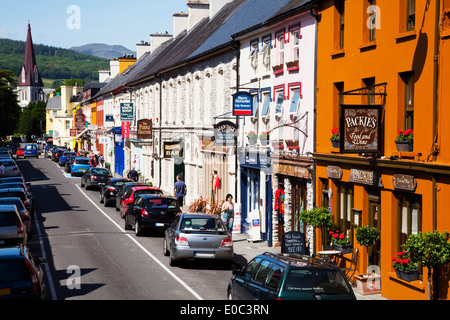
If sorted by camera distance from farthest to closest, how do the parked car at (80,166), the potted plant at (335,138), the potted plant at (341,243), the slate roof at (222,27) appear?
the parked car at (80,166)
the slate roof at (222,27)
the potted plant at (335,138)
the potted plant at (341,243)

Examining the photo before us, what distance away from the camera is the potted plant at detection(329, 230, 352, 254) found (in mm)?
19047

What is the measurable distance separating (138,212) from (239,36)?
8659 millimetres

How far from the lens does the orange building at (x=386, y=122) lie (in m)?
14.7

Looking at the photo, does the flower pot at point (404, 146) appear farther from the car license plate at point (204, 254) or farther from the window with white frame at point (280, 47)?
the window with white frame at point (280, 47)

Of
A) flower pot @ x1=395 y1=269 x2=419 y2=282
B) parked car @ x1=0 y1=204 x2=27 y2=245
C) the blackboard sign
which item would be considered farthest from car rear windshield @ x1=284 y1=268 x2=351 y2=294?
parked car @ x1=0 y1=204 x2=27 y2=245

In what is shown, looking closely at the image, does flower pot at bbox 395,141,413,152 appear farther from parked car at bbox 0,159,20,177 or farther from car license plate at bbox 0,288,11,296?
parked car at bbox 0,159,20,177

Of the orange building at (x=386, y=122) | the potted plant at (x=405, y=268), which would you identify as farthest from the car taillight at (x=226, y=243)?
the potted plant at (x=405, y=268)

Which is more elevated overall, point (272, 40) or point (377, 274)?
point (272, 40)

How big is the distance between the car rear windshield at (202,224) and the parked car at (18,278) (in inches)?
293

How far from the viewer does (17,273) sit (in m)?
12.9

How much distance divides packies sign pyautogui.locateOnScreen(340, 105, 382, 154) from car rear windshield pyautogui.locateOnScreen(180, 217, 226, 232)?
5370 mm

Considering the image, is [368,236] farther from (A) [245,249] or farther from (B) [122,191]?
(B) [122,191]
